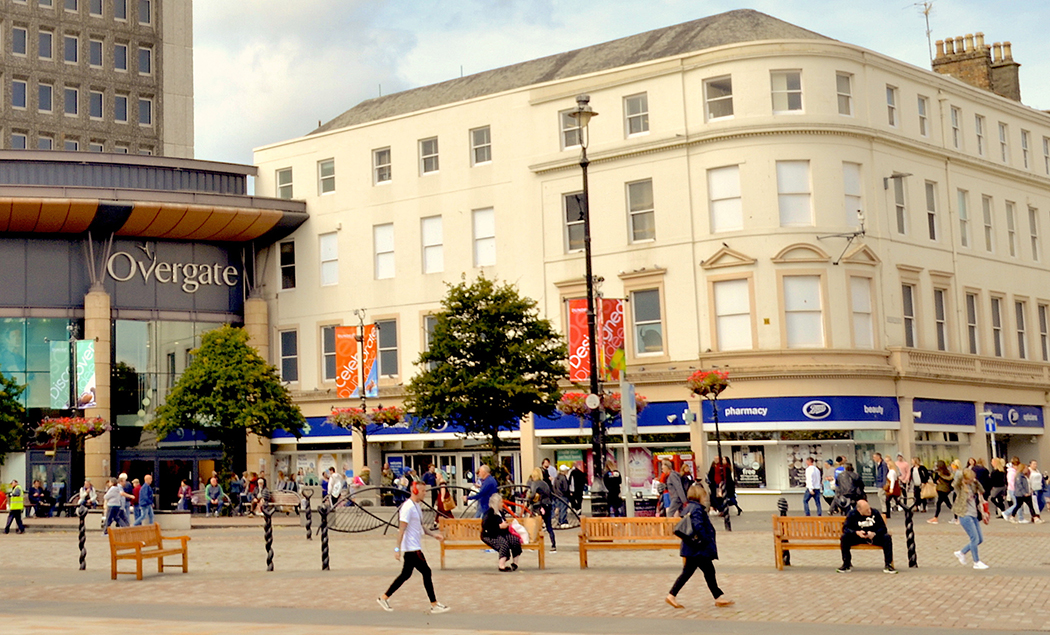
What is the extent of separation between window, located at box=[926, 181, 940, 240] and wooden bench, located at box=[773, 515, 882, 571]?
2885 cm

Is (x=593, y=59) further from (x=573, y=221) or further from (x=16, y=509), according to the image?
(x=16, y=509)

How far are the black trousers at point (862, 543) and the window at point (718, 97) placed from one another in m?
26.0

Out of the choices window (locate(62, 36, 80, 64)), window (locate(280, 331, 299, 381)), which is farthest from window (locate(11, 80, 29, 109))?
window (locate(280, 331, 299, 381))

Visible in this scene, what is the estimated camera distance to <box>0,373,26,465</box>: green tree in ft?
158

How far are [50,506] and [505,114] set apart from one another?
72.8 feet

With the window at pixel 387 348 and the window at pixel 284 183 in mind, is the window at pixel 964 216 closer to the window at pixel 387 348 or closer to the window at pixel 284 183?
the window at pixel 387 348

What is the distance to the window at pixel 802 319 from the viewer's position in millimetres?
42562

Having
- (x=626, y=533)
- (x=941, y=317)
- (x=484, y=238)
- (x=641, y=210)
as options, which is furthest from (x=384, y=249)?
(x=626, y=533)

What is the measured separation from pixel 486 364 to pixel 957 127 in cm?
2123

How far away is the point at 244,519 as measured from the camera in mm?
42938

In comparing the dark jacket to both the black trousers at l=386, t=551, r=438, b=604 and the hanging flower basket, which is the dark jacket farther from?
the hanging flower basket

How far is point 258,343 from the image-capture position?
2152 inches

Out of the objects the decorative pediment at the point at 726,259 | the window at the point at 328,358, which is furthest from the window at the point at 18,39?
the decorative pediment at the point at 726,259

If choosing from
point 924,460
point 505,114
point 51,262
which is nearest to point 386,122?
point 505,114
